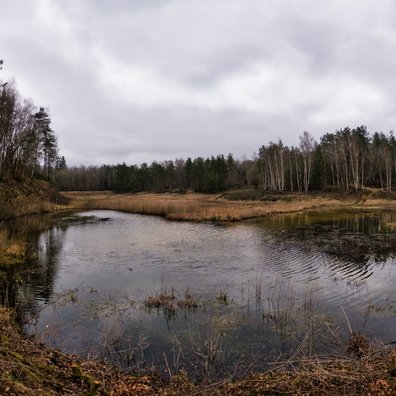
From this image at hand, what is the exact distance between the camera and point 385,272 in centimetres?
1196

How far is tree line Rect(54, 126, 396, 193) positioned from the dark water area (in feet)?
129

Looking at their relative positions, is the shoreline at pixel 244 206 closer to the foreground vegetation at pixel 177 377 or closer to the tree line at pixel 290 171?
the tree line at pixel 290 171

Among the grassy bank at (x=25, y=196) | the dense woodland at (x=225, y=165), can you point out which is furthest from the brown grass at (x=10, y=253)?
the dense woodland at (x=225, y=165)

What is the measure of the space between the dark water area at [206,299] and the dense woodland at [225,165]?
2177 centimetres

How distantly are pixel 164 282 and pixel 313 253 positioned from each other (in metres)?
8.45

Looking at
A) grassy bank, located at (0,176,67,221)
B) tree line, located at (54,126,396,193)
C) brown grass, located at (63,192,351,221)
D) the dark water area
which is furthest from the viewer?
tree line, located at (54,126,396,193)

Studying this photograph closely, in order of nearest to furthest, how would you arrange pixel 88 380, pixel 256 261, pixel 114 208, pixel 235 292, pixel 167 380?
1. pixel 88 380
2. pixel 167 380
3. pixel 235 292
4. pixel 256 261
5. pixel 114 208

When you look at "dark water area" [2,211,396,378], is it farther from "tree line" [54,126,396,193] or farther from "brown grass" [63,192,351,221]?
"tree line" [54,126,396,193]

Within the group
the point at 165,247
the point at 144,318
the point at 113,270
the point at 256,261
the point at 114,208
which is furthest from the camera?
the point at 114,208

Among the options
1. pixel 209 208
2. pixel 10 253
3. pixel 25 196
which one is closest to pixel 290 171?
pixel 209 208

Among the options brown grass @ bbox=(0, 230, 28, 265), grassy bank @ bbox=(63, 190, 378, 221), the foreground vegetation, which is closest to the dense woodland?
grassy bank @ bbox=(63, 190, 378, 221)

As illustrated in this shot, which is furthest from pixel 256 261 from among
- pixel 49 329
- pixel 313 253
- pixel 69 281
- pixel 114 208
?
pixel 114 208

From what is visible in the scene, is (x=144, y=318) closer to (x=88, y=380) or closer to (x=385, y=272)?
(x=88, y=380)

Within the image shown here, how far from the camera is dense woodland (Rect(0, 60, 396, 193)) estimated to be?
39.7 m
